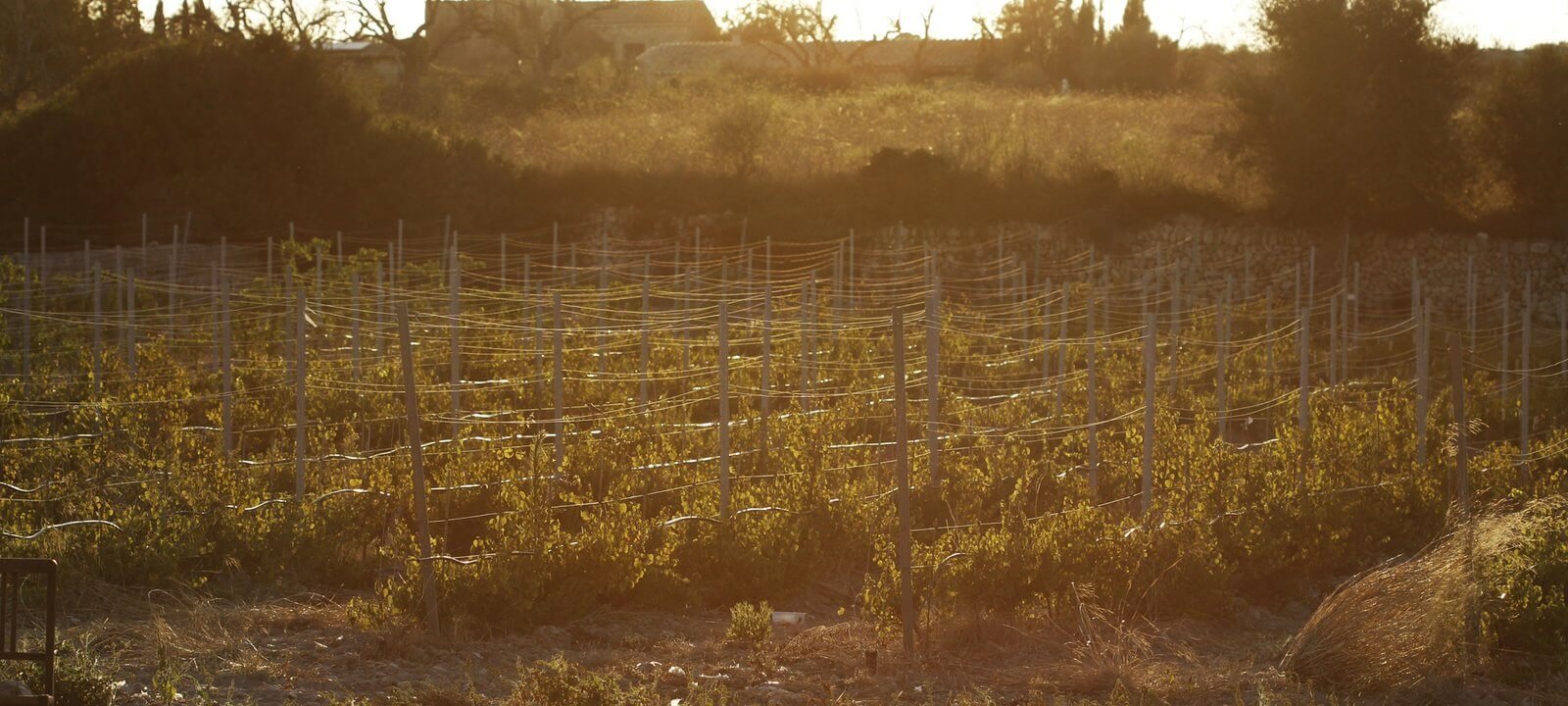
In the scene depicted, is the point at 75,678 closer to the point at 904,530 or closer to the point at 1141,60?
the point at 904,530

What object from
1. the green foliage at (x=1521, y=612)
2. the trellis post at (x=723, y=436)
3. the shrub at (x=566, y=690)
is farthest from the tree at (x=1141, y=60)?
the shrub at (x=566, y=690)

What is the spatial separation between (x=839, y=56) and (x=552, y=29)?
1031 cm

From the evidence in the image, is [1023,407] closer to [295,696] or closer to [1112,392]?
[1112,392]

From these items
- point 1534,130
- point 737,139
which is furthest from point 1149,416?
point 737,139

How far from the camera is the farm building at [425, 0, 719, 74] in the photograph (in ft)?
141

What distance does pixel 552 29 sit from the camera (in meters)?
47.5

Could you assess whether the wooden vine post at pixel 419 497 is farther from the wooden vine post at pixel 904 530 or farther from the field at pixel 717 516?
the wooden vine post at pixel 904 530

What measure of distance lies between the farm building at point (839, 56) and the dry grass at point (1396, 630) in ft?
147

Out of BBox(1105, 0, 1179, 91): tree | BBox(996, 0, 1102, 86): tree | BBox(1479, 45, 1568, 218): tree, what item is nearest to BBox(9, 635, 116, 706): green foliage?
BBox(1479, 45, 1568, 218): tree

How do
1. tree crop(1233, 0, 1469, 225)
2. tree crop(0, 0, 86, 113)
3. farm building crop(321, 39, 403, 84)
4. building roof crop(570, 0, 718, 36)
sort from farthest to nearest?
1. building roof crop(570, 0, 718, 36)
2. farm building crop(321, 39, 403, 84)
3. tree crop(0, 0, 86, 113)
4. tree crop(1233, 0, 1469, 225)

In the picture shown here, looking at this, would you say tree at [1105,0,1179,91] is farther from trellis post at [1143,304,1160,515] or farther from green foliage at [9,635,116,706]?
green foliage at [9,635,116,706]

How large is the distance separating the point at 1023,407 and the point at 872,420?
138 cm

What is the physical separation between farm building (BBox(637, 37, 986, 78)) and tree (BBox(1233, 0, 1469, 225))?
1056 inches

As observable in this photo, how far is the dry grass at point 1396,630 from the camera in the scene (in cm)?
591
